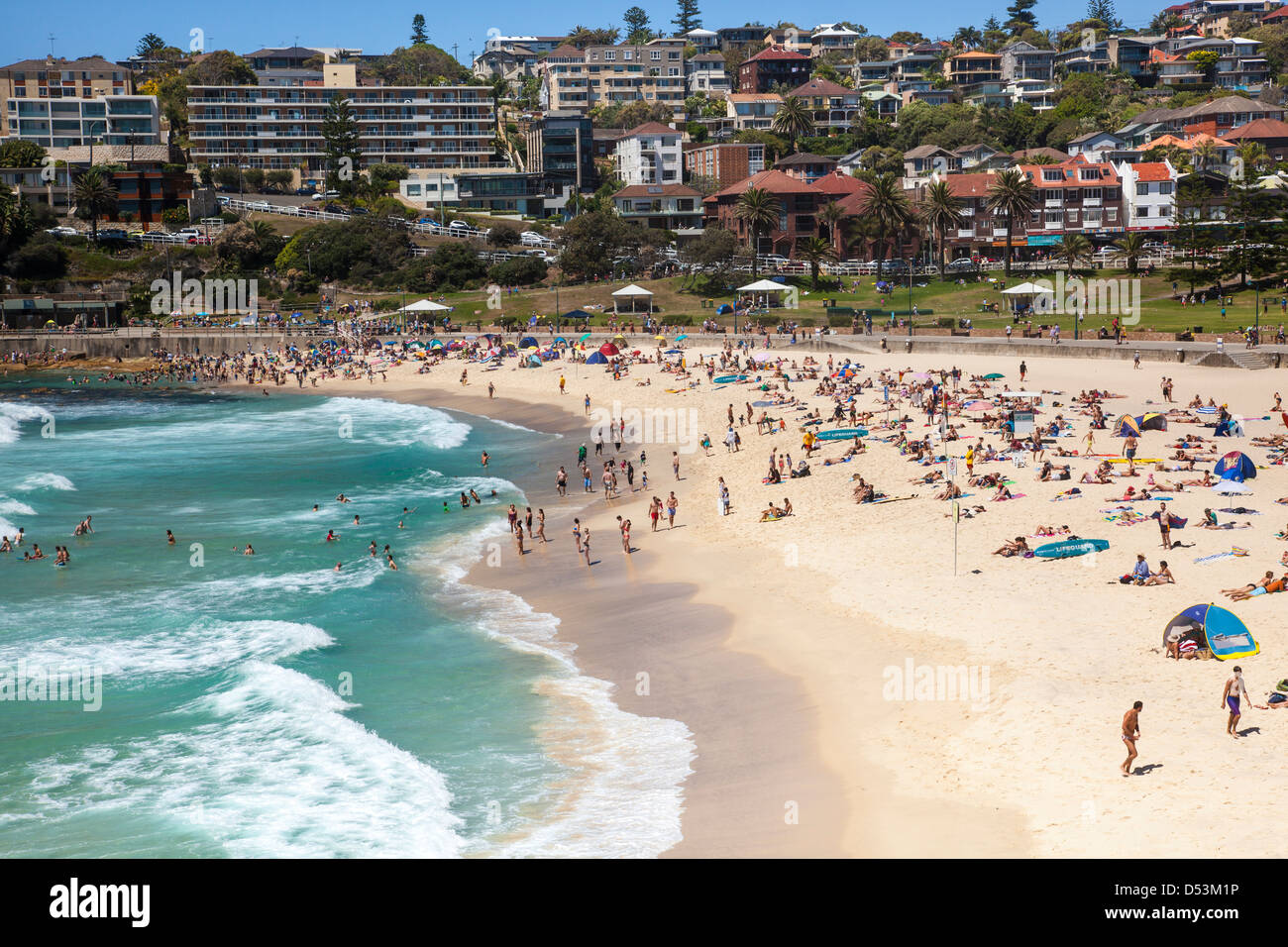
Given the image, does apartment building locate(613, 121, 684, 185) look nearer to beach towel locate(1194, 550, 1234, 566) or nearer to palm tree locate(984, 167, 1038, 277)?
palm tree locate(984, 167, 1038, 277)

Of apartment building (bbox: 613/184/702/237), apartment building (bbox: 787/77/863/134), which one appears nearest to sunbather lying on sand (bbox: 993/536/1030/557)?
apartment building (bbox: 613/184/702/237)

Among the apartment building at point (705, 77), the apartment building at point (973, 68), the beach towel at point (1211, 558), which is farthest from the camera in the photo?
the apartment building at point (705, 77)

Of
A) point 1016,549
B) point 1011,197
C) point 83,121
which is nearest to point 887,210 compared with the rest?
point 1011,197

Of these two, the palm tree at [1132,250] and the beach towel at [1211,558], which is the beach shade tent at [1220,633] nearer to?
the beach towel at [1211,558]

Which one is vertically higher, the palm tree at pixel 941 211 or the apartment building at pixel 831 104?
the apartment building at pixel 831 104

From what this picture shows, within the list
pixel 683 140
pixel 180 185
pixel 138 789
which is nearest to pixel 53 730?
pixel 138 789

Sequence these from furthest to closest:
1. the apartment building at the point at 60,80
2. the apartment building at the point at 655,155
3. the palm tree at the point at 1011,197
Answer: the apartment building at the point at 60,80, the apartment building at the point at 655,155, the palm tree at the point at 1011,197

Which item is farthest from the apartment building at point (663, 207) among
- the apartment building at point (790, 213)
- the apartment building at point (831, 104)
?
the apartment building at point (831, 104)
